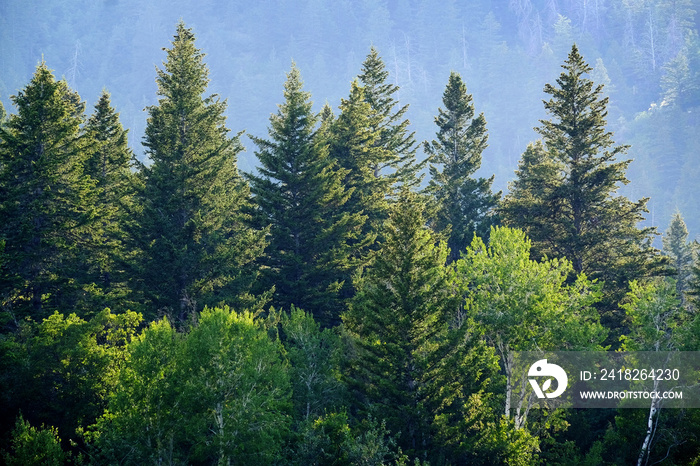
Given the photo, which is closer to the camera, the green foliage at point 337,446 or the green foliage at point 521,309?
the green foliage at point 337,446

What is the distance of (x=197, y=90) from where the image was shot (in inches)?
1558

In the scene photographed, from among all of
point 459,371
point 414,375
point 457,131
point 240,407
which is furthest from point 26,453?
point 457,131

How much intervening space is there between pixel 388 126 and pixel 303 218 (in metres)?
16.3

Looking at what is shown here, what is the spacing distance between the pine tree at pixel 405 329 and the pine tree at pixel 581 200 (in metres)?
15.6

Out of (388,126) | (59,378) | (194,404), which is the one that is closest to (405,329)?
(194,404)

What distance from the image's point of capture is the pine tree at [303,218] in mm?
37094

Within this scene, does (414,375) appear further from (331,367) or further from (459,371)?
(331,367)

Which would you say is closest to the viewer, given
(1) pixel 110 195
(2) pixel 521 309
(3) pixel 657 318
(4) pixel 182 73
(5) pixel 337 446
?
(5) pixel 337 446

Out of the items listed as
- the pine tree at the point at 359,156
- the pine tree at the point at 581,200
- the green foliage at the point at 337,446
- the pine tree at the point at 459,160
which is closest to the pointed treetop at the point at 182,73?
the pine tree at the point at 359,156

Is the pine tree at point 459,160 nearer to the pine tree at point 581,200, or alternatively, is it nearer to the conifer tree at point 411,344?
the pine tree at point 581,200

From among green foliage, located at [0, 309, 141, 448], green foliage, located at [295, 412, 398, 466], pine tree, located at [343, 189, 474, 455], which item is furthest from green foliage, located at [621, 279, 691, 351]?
green foliage, located at [0, 309, 141, 448]

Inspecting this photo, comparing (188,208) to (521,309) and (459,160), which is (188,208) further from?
(459,160)

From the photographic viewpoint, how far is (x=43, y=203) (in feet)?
109

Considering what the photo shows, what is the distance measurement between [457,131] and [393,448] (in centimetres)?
3530
